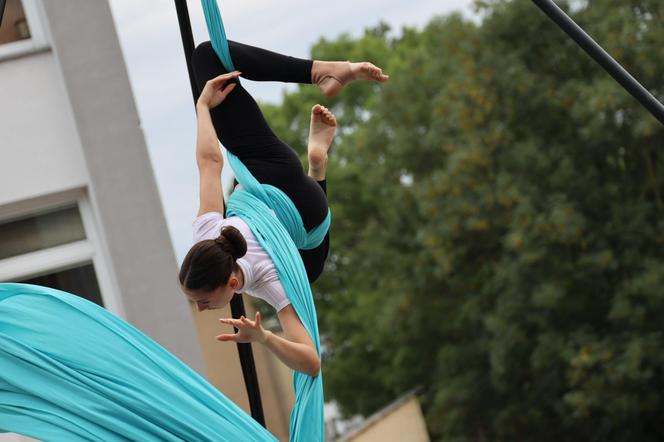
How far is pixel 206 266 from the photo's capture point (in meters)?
2.51

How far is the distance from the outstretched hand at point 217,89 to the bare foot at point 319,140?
1.05 feet

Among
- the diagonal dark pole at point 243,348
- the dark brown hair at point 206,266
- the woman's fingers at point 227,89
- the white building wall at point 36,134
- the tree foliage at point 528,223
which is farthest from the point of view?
the tree foliage at point 528,223

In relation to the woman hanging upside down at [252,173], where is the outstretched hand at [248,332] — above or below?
below

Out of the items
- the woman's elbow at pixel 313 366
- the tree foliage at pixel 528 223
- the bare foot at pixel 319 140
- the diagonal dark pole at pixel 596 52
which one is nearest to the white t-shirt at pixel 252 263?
the woman's elbow at pixel 313 366

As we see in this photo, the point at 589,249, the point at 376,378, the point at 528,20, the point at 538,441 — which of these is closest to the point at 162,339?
the point at 589,249

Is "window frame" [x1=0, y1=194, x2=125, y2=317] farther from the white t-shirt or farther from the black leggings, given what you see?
the white t-shirt

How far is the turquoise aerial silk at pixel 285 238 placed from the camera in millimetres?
2678

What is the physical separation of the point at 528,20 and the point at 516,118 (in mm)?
1280

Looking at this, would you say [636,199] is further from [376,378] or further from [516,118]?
[376,378]

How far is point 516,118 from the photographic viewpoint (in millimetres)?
16016

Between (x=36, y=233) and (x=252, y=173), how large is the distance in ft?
10.7

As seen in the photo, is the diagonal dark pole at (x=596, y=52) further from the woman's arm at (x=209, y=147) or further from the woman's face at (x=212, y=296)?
the woman's face at (x=212, y=296)

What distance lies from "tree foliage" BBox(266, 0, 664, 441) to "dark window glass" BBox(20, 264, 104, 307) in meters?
9.22

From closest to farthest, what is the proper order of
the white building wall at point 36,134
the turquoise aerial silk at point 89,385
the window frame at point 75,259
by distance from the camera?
the turquoise aerial silk at point 89,385 < the white building wall at point 36,134 < the window frame at point 75,259
